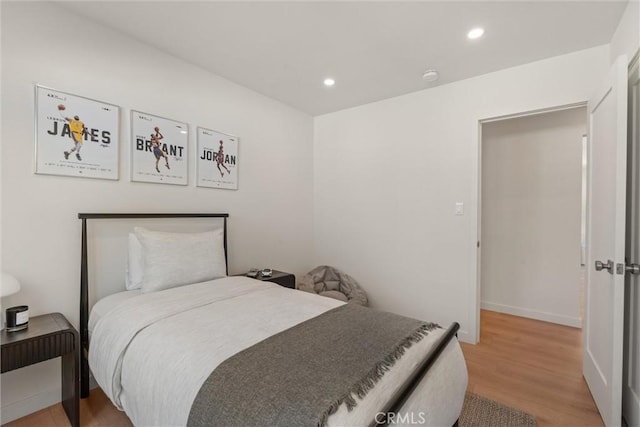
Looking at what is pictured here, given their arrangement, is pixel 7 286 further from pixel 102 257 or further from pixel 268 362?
pixel 268 362

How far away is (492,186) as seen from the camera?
3.88 metres

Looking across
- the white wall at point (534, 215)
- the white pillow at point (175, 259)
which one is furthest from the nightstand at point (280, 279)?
the white wall at point (534, 215)

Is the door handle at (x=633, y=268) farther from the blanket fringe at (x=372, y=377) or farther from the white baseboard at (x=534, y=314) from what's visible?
the white baseboard at (x=534, y=314)

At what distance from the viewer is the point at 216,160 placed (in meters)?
2.89

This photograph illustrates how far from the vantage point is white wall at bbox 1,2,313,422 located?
70.9 inches

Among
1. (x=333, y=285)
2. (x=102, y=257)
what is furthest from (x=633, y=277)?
(x=102, y=257)

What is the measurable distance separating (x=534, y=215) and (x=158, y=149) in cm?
411

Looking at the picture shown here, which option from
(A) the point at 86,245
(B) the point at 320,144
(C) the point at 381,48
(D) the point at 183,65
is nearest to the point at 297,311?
(A) the point at 86,245

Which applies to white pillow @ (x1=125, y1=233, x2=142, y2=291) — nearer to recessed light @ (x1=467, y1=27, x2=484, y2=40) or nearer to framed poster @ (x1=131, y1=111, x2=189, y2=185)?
framed poster @ (x1=131, y1=111, x2=189, y2=185)

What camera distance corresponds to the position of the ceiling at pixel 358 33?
6.35 ft

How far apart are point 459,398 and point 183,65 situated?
10.3 ft

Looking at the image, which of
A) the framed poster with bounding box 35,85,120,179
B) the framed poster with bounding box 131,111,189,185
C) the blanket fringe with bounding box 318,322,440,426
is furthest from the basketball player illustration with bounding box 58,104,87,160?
the blanket fringe with bounding box 318,322,440,426

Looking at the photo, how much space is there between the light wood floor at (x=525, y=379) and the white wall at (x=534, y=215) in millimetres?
428

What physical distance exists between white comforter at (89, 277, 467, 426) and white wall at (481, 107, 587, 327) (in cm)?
278
